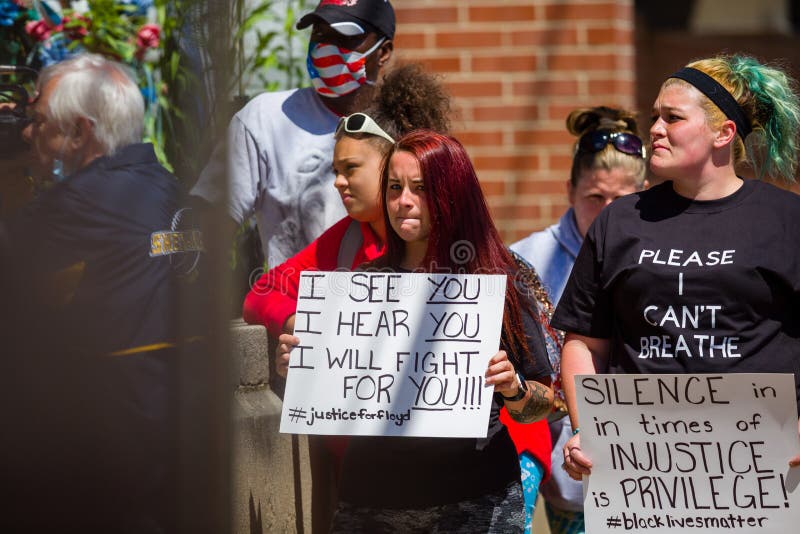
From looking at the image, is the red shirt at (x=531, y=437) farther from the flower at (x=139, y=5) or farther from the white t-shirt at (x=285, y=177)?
the flower at (x=139, y=5)

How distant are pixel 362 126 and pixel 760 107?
116cm

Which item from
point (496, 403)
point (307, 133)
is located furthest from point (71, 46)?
point (496, 403)

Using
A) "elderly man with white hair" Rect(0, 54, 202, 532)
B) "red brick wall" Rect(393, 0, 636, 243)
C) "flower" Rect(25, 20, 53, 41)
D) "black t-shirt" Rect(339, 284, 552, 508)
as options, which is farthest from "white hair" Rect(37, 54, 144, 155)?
"red brick wall" Rect(393, 0, 636, 243)

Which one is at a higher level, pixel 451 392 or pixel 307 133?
pixel 307 133

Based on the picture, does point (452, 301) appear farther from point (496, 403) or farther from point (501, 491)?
point (501, 491)

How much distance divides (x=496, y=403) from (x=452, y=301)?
317 mm

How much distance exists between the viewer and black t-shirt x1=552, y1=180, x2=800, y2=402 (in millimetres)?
2982

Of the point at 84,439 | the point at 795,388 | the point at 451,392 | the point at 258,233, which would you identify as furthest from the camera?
the point at 258,233

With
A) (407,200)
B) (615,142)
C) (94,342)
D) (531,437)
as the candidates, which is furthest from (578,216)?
(94,342)

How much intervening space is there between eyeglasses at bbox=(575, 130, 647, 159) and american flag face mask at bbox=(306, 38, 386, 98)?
0.85 meters

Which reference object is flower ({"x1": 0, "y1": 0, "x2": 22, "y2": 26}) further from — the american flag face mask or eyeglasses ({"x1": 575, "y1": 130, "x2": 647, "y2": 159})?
eyeglasses ({"x1": 575, "y1": 130, "x2": 647, "y2": 159})

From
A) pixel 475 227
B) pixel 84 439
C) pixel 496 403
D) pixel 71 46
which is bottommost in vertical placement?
pixel 496 403

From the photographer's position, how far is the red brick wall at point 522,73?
19.6 feet

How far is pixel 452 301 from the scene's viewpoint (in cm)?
321
